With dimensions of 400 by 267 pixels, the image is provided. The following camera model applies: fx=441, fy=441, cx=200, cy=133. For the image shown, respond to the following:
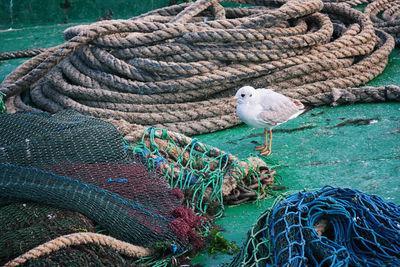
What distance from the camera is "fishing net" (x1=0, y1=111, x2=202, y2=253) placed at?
1815 millimetres

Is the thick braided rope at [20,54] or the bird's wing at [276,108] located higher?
the thick braided rope at [20,54]

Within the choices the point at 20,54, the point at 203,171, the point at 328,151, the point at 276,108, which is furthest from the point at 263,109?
the point at 20,54

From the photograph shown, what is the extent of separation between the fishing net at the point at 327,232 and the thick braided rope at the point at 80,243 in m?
0.43

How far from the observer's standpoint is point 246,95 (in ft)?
9.36

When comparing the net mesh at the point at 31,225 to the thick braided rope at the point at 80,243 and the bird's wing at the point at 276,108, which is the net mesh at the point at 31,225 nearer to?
the thick braided rope at the point at 80,243

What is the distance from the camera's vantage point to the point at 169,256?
187cm

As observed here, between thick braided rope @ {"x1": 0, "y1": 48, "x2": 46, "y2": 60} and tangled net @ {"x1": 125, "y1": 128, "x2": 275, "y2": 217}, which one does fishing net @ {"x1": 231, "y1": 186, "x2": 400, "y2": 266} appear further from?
thick braided rope @ {"x1": 0, "y1": 48, "x2": 46, "y2": 60}

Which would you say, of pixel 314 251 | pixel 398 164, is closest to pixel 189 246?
pixel 314 251

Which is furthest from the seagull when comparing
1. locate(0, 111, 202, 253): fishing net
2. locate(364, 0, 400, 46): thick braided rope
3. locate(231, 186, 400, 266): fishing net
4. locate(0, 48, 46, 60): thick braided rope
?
locate(0, 48, 46, 60): thick braided rope

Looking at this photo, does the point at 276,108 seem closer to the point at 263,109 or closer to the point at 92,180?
the point at 263,109

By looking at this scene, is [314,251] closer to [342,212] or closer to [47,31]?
[342,212]

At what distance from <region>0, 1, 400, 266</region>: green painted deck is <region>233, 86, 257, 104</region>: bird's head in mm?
344

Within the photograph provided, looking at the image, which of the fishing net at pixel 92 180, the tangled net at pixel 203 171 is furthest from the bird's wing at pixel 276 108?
the fishing net at pixel 92 180

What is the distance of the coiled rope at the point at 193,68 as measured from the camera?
3.41 meters
